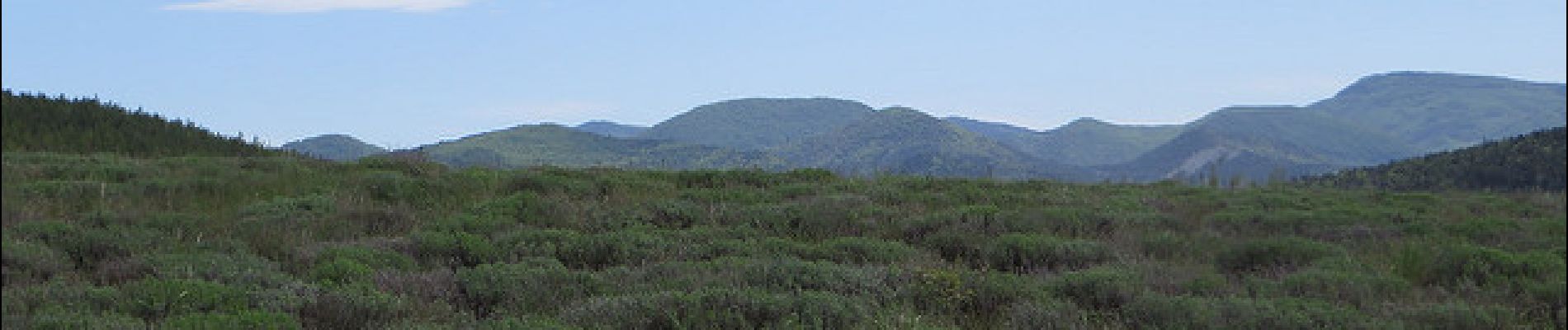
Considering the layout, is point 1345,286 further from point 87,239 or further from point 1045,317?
point 87,239

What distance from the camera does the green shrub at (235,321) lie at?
5375mm

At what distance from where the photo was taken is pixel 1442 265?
27.9 feet

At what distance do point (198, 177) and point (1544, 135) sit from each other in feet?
137

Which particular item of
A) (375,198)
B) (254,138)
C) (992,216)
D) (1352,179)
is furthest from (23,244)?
(1352,179)

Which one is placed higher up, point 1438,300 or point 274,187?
point 274,187

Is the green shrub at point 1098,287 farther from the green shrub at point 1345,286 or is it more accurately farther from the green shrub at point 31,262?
the green shrub at point 31,262

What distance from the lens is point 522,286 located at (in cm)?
705

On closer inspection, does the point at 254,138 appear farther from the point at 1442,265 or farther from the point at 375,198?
the point at 1442,265

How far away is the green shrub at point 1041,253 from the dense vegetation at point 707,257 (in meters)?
0.03

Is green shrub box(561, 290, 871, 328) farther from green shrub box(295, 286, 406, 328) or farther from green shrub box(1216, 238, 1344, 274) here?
green shrub box(1216, 238, 1344, 274)

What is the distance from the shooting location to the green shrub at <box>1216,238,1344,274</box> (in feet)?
29.9

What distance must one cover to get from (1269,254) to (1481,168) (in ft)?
83.3

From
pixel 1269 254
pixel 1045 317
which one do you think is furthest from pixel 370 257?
pixel 1269 254

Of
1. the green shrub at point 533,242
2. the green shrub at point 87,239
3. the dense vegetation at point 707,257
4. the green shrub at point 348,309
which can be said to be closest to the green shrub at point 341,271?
the dense vegetation at point 707,257
